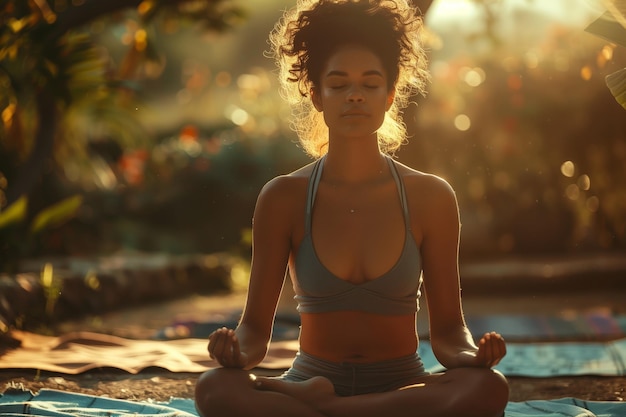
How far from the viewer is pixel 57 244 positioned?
28.5 feet

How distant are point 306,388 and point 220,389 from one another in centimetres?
23

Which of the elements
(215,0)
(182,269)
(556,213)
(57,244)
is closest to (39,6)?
(215,0)

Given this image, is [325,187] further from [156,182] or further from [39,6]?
[156,182]

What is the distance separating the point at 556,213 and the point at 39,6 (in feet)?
19.2

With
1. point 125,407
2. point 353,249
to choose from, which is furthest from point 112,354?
point 353,249

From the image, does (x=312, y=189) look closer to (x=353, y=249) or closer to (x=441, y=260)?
(x=353, y=249)

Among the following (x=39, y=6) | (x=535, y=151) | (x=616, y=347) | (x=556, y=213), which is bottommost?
(x=616, y=347)

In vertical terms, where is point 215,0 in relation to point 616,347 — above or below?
above

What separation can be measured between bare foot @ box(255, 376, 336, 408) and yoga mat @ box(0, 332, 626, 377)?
66.3 inches

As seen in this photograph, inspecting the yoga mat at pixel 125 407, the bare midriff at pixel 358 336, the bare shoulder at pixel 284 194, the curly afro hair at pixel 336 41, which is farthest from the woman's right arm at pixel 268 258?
the yoga mat at pixel 125 407

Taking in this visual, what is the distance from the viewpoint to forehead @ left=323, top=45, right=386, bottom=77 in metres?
2.66

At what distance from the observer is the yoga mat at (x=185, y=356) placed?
4.15m

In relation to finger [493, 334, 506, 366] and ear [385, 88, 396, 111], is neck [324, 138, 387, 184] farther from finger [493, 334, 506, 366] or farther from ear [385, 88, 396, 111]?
finger [493, 334, 506, 366]

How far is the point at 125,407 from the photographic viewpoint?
324 centimetres
